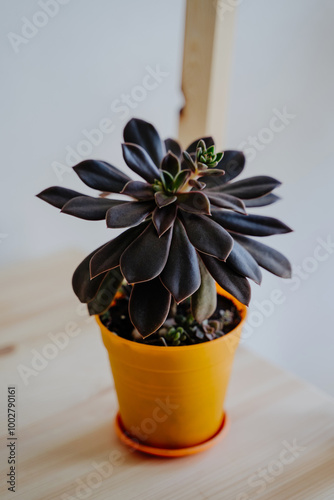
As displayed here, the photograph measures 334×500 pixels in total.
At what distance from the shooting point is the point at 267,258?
2.15 ft

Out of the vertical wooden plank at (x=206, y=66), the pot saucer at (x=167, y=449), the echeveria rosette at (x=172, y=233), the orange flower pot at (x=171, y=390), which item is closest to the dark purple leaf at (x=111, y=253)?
the echeveria rosette at (x=172, y=233)

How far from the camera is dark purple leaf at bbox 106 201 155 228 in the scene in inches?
22.9

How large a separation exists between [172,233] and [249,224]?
108mm

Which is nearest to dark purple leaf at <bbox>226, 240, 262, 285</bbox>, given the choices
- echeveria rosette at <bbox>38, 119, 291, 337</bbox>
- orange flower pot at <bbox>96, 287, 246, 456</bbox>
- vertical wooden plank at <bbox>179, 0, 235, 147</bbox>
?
echeveria rosette at <bbox>38, 119, 291, 337</bbox>

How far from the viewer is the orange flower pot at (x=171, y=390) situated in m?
0.65

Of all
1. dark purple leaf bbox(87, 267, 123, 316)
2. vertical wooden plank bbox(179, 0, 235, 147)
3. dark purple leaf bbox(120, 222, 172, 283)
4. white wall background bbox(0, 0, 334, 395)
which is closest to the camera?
dark purple leaf bbox(120, 222, 172, 283)

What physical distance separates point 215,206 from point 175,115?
782 mm

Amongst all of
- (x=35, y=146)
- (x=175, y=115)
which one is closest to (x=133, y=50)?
(x=175, y=115)

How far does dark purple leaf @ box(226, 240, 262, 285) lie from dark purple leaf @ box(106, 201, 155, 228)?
4.6 inches

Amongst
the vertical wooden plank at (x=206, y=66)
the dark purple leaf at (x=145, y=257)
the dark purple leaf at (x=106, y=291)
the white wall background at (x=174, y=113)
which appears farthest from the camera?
the white wall background at (x=174, y=113)

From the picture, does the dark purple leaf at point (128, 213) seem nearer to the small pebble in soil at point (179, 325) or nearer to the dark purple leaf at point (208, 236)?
the dark purple leaf at point (208, 236)

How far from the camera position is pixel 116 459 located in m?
0.71

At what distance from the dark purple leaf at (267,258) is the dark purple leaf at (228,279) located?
0.06 metres

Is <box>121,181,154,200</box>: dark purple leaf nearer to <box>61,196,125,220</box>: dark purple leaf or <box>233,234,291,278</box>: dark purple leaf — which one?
<box>61,196,125,220</box>: dark purple leaf
